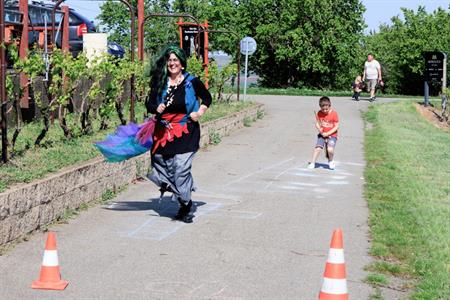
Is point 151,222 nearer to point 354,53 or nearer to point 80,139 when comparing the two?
point 80,139

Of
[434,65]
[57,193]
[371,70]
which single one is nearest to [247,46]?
[371,70]

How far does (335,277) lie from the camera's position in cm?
571

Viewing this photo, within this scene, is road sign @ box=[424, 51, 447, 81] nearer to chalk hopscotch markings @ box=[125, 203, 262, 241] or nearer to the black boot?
chalk hopscotch markings @ box=[125, 203, 262, 241]

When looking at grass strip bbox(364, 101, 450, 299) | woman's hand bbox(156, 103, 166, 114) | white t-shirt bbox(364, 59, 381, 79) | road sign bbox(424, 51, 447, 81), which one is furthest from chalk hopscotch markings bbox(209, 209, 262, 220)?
road sign bbox(424, 51, 447, 81)

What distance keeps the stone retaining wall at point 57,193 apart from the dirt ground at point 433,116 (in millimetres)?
15550

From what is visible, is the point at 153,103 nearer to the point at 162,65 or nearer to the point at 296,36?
the point at 162,65

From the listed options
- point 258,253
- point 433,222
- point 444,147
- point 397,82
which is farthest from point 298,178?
point 397,82

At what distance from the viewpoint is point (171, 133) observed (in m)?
8.50

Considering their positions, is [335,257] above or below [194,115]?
below

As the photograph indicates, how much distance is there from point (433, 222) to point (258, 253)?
243cm

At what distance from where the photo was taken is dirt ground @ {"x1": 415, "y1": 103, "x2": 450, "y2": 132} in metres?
25.3

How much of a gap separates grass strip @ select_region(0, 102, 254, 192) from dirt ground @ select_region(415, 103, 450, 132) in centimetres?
1420

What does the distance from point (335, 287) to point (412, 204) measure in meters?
4.55

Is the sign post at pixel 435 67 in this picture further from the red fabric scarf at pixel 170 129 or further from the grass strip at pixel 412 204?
the red fabric scarf at pixel 170 129
